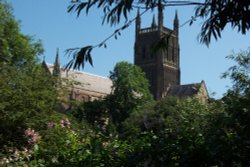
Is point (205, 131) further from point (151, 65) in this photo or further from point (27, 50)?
point (151, 65)

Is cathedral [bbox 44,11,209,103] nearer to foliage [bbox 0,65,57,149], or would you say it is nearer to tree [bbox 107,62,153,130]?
tree [bbox 107,62,153,130]

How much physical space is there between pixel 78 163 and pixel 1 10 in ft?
97.5

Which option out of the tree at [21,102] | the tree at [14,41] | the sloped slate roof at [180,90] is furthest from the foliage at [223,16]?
the sloped slate roof at [180,90]

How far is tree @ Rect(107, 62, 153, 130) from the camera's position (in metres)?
57.5

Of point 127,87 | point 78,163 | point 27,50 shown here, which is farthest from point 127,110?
point 78,163

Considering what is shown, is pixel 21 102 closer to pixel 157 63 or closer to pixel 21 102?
pixel 21 102

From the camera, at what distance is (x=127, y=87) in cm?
5881

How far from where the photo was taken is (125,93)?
2315 inches

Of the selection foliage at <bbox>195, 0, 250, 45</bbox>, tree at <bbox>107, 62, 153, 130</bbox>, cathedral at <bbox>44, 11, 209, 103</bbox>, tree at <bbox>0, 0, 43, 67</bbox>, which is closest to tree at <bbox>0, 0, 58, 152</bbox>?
foliage at <bbox>195, 0, 250, 45</bbox>

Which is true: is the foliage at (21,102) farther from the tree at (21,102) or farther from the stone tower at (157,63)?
the stone tower at (157,63)

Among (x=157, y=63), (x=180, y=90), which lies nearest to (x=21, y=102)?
(x=180, y=90)

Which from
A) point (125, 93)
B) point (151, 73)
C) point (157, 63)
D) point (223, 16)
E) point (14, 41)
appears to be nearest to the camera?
point (223, 16)

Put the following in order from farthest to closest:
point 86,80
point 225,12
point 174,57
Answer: point 174,57 → point 86,80 → point 225,12

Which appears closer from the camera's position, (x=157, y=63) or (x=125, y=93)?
(x=125, y=93)
